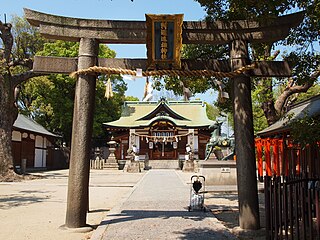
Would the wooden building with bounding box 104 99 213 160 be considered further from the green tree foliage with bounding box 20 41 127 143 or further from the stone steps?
the green tree foliage with bounding box 20 41 127 143

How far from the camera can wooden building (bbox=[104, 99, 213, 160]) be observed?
33.9 meters

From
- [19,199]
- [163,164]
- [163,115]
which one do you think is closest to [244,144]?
[19,199]

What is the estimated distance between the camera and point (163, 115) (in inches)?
1383

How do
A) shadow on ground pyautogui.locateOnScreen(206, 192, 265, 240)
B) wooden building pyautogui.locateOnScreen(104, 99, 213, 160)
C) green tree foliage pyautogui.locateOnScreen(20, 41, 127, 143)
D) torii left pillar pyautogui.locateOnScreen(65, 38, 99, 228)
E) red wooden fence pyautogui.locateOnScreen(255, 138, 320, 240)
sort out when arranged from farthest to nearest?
wooden building pyautogui.locateOnScreen(104, 99, 213, 160) < green tree foliage pyautogui.locateOnScreen(20, 41, 127, 143) < torii left pillar pyautogui.locateOnScreen(65, 38, 99, 228) < shadow on ground pyautogui.locateOnScreen(206, 192, 265, 240) < red wooden fence pyautogui.locateOnScreen(255, 138, 320, 240)

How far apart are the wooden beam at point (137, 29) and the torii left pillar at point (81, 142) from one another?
259 mm

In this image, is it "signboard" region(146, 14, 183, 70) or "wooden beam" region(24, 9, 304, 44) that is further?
"wooden beam" region(24, 9, 304, 44)

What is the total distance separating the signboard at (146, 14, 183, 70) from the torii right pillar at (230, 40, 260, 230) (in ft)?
3.75

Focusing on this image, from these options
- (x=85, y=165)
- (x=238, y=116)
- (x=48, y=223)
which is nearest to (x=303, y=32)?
(x=238, y=116)

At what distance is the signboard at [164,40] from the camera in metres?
5.98

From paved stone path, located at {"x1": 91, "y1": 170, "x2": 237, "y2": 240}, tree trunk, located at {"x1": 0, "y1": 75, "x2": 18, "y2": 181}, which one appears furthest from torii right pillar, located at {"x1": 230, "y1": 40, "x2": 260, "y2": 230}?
tree trunk, located at {"x1": 0, "y1": 75, "x2": 18, "y2": 181}

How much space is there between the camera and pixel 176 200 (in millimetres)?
9883

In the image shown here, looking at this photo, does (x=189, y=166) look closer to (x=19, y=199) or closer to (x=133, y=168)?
(x=133, y=168)

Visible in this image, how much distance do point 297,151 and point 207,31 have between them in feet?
27.9

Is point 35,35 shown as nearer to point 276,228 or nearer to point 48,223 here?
point 48,223
